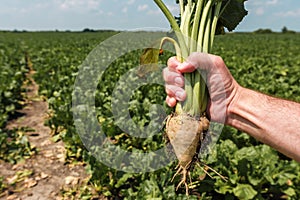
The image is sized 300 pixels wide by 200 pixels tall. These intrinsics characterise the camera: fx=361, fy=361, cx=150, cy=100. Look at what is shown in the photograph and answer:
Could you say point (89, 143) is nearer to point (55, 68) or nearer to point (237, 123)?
point (237, 123)

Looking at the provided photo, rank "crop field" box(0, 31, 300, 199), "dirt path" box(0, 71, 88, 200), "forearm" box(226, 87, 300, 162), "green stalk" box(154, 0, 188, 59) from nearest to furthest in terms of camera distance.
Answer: "green stalk" box(154, 0, 188, 59), "forearm" box(226, 87, 300, 162), "crop field" box(0, 31, 300, 199), "dirt path" box(0, 71, 88, 200)

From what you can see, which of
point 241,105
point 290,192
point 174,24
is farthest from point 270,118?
point 290,192

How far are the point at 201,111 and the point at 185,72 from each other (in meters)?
0.29

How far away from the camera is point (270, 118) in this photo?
2.36 metres

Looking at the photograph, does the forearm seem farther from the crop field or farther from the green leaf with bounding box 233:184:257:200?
the green leaf with bounding box 233:184:257:200

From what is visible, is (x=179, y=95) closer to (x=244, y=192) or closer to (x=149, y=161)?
(x=244, y=192)

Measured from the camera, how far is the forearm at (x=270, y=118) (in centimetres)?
230

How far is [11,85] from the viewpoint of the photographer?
8.08 m

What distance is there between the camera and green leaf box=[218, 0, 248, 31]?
234cm

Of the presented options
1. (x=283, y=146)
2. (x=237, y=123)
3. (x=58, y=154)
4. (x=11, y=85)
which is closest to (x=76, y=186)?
(x=58, y=154)

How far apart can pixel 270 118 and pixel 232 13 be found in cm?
73

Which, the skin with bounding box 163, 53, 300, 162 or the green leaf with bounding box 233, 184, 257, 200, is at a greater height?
the skin with bounding box 163, 53, 300, 162

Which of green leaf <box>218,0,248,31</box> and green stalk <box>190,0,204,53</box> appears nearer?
green stalk <box>190,0,204,53</box>

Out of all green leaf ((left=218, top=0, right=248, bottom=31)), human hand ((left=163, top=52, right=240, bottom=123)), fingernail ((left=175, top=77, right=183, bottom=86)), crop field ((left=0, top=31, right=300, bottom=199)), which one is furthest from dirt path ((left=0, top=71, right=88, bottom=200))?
green leaf ((left=218, top=0, right=248, bottom=31))
